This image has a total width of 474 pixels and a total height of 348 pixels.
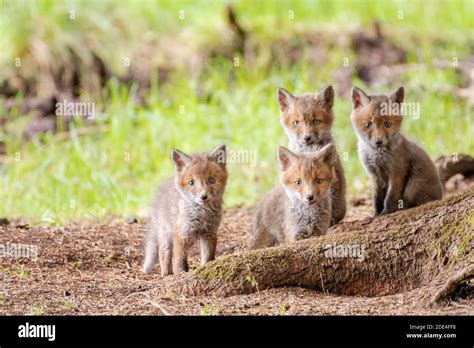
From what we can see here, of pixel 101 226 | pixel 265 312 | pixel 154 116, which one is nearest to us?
pixel 265 312

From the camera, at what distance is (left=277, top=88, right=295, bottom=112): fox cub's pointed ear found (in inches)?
310

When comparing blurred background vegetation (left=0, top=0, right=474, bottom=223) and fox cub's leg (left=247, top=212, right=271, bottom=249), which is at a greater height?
blurred background vegetation (left=0, top=0, right=474, bottom=223)

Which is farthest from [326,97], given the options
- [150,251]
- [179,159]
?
[150,251]

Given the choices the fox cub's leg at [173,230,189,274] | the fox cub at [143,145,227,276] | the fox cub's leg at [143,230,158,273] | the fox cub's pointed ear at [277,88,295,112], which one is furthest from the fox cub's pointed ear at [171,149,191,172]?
the fox cub's pointed ear at [277,88,295,112]

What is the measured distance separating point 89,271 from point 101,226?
146 centimetres

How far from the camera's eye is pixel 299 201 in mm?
7102

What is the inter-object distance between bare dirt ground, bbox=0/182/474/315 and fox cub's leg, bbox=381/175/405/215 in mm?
1422

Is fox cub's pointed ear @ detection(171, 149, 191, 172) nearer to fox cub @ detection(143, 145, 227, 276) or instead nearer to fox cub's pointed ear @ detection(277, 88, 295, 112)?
fox cub @ detection(143, 145, 227, 276)

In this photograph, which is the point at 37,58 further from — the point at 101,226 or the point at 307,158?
the point at 307,158

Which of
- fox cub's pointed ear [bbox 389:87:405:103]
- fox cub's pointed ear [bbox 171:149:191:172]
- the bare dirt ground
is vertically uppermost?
fox cub's pointed ear [bbox 389:87:405:103]

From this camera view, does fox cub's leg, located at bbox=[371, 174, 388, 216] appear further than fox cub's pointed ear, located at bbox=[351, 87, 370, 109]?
Yes

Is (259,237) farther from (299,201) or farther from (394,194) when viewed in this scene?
(394,194)

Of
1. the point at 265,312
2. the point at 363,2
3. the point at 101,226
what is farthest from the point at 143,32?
the point at 265,312
